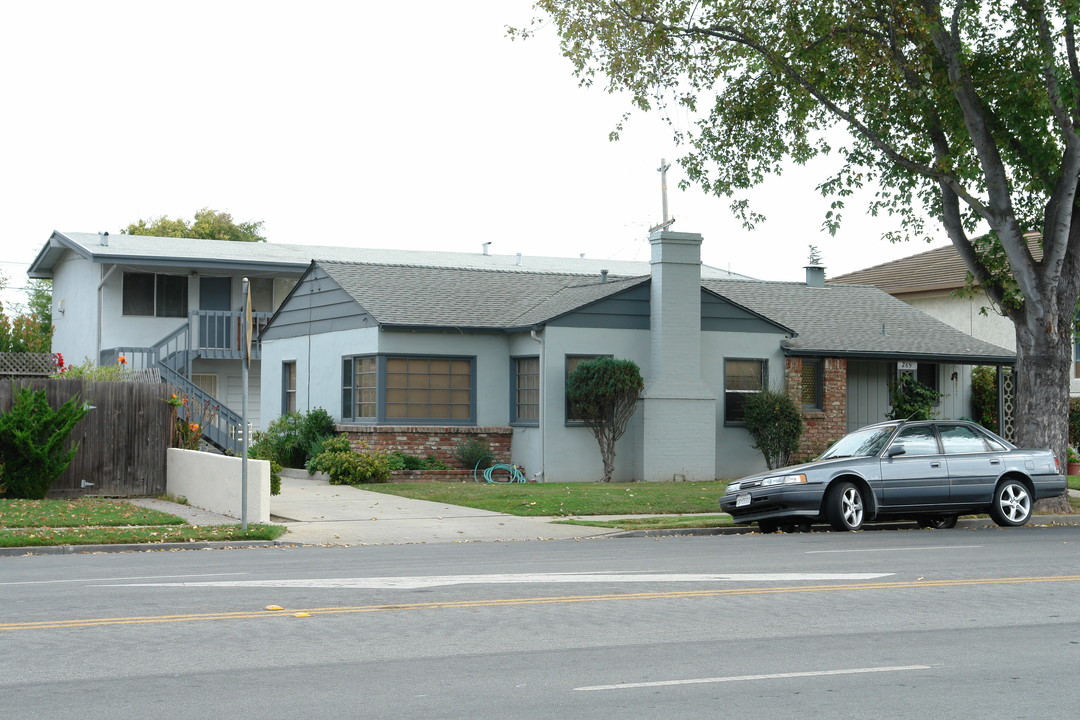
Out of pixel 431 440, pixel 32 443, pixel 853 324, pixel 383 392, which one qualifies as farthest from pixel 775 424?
pixel 32 443

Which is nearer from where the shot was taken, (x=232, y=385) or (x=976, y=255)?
(x=976, y=255)

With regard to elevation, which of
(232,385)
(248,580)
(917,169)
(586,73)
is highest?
(586,73)

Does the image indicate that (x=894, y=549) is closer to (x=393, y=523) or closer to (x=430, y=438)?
(x=393, y=523)

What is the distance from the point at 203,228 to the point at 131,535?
142 ft

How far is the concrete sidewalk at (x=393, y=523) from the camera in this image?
16422 millimetres

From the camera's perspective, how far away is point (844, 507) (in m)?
16.8

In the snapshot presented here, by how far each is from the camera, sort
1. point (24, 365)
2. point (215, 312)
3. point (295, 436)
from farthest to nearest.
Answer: point (215, 312) → point (295, 436) → point (24, 365)

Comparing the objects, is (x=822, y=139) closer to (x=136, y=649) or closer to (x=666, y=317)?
(x=666, y=317)

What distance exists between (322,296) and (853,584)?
1956 centimetres

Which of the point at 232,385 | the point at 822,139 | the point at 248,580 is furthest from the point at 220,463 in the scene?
the point at 232,385

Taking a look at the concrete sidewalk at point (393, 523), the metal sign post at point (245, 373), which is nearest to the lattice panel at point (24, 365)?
the concrete sidewalk at point (393, 523)

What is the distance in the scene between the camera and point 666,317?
26359 millimetres

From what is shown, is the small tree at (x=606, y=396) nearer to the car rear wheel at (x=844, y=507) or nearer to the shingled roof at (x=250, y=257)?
the shingled roof at (x=250, y=257)

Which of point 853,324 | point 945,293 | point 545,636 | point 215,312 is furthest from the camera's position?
point 945,293
